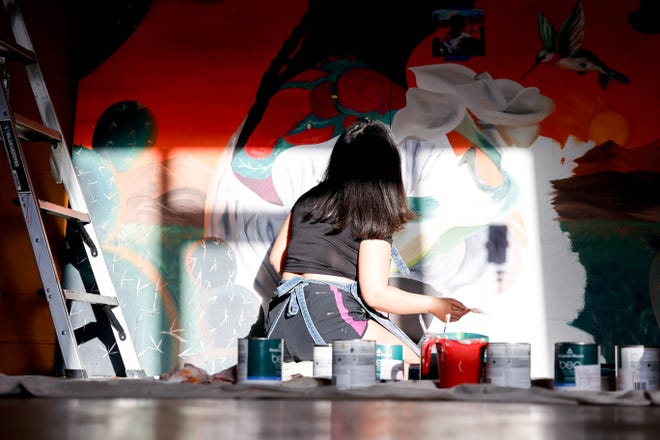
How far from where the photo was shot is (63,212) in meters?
2.92

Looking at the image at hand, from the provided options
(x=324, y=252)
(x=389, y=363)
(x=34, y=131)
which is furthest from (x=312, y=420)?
(x=34, y=131)

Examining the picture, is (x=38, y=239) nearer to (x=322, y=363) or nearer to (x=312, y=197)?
(x=312, y=197)

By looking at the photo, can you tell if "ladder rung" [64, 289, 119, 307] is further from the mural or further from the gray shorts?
the gray shorts

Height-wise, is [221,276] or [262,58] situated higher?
[262,58]

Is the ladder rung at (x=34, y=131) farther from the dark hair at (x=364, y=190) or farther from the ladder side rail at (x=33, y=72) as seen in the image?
the dark hair at (x=364, y=190)

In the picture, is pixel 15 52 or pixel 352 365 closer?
pixel 352 365

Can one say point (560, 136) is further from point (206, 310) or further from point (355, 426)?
point (355, 426)

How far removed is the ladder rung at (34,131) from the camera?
2.77 meters

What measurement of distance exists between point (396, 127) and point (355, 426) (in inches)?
→ 93.5

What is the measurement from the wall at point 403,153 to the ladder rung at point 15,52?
0.55m

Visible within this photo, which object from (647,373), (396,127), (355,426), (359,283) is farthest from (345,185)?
(355,426)

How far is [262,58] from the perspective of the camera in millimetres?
3453

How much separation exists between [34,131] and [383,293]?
4.65ft

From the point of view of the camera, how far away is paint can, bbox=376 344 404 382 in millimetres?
1986
